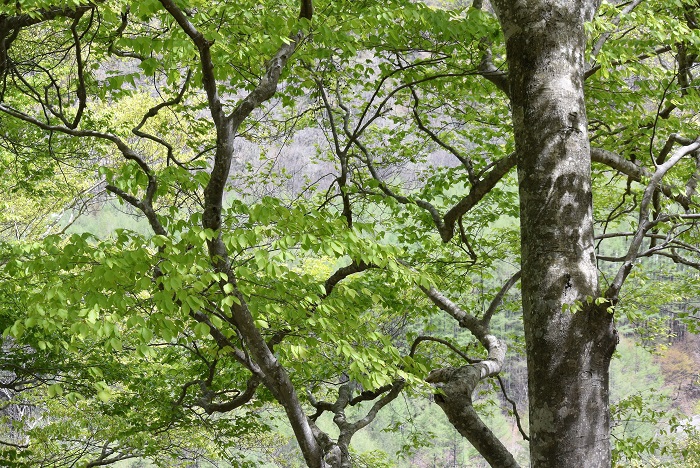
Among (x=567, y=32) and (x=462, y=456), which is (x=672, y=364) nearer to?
(x=462, y=456)

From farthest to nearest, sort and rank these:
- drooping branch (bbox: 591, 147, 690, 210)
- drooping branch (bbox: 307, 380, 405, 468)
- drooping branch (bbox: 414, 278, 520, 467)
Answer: drooping branch (bbox: 307, 380, 405, 468), drooping branch (bbox: 591, 147, 690, 210), drooping branch (bbox: 414, 278, 520, 467)

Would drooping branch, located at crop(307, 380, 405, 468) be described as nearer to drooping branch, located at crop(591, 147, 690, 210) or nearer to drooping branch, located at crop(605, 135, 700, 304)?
drooping branch, located at crop(591, 147, 690, 210)

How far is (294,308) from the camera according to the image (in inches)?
136

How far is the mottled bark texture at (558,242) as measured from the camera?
172 centimetres

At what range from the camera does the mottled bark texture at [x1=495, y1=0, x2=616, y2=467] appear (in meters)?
1.72

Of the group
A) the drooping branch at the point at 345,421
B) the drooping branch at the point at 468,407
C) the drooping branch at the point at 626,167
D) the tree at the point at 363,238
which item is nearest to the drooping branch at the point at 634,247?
the tree at the point at 363,238

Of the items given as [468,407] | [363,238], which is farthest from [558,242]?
[363,238]

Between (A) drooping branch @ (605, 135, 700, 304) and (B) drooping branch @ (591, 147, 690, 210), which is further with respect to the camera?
(B) drooping branch @ (591, 147, 690, 210)

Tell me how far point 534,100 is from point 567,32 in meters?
0.24

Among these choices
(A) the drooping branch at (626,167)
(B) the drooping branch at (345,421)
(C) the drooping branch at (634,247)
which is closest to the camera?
(C) the drooping branch at (634,247)

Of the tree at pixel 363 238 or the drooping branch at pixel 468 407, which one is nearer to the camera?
the tree at pixel 363 238

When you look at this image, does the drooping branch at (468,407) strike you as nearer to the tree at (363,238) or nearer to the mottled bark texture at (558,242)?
the tree at (363,238)

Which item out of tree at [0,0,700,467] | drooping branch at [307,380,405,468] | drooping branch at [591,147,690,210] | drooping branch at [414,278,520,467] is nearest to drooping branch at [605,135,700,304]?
tree at [0,0,700,467]

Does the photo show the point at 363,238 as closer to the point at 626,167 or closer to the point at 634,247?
the point at 626,167
